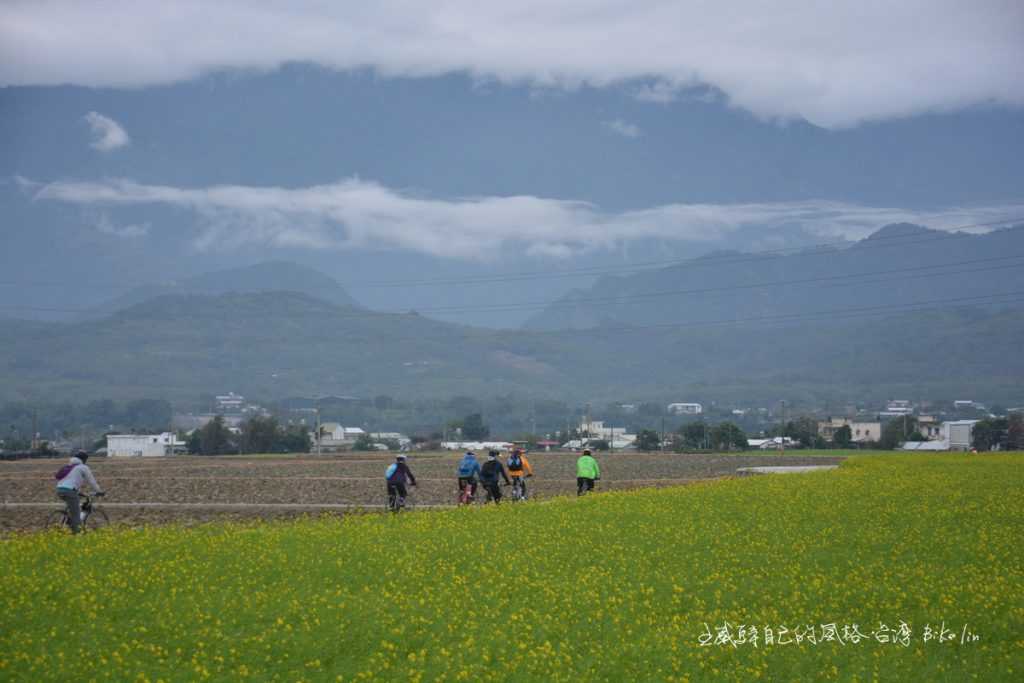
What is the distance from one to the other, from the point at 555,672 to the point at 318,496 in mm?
33318

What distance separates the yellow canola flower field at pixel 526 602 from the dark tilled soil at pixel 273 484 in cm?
1271

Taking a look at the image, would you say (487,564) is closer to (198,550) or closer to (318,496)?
(198,550)

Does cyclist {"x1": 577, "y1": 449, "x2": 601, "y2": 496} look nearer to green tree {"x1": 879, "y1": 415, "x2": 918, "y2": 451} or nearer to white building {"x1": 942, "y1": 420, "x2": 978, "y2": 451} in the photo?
green tree {"x1": 879, "y1": 415, "x2": 918, "y2": 451}

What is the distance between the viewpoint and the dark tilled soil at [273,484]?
4157cm

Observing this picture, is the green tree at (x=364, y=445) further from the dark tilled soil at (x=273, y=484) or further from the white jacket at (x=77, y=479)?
the white jacket at (x=77, y=479)

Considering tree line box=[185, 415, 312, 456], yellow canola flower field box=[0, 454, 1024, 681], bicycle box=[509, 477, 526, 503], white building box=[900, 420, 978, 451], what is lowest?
white building box=[900, 420, 978, 451]

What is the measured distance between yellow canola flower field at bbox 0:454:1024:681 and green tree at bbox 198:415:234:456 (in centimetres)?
10588

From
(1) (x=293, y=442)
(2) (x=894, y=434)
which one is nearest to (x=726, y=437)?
(2) (x=894, y=434)

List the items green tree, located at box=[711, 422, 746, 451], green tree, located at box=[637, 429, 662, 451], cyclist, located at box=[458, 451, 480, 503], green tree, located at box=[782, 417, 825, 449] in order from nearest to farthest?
cyclist, located at box=[458, 451, 480, 503] → green tree, located at box=[711, 422, 746, 451] → green tree, located at box=[782, 417, 825, 449] → green tree, located at box=[637, 429, 662, 451]

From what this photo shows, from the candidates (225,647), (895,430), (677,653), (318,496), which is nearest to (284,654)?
(225,647)

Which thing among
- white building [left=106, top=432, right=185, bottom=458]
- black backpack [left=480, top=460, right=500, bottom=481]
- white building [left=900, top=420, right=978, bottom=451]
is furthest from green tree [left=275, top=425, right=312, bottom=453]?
black backpack [left=480, top=460, right=500, bottom=481]

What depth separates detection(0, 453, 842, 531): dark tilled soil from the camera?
41569 millimetres

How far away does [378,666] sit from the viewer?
722 inches

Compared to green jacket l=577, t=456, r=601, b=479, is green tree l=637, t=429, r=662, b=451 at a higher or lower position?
lower
